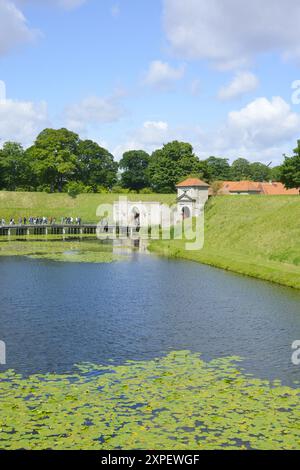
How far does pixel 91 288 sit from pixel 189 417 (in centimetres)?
2615

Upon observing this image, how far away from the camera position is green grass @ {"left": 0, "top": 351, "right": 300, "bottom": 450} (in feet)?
55.4

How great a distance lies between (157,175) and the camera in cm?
14975

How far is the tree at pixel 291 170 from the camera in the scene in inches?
4296

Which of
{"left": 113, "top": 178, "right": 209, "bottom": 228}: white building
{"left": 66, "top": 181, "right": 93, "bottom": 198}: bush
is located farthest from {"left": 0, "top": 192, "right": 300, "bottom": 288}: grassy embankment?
{"left": 66, "top": 181, "right": 93, "bottom": 198}: bush

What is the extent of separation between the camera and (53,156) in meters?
136

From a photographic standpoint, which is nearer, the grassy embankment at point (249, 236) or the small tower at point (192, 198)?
the grassy embankment at point (249, 236)

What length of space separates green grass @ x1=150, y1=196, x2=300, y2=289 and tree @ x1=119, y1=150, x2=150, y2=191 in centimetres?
6792

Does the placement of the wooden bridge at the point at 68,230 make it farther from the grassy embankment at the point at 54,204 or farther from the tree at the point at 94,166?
the tree at the point at 94,166

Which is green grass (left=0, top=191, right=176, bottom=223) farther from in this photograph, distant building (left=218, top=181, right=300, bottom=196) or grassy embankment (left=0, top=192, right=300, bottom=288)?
distant building (left=218, top=181, right=300, bottom=196)

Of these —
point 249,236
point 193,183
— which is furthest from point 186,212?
point 249,236

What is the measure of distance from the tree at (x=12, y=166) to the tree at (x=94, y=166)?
14.2 metres

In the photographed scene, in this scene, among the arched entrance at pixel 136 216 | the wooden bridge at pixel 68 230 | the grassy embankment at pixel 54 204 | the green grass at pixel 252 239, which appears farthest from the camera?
the arched entrance at pixel 136 216

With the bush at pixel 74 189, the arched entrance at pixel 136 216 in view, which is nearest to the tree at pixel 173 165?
the bush at pixel 74 189

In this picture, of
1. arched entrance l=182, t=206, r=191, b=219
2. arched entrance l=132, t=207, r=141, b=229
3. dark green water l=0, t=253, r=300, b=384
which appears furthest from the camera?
arched entrance l=132, t=207, r=141, b=229
